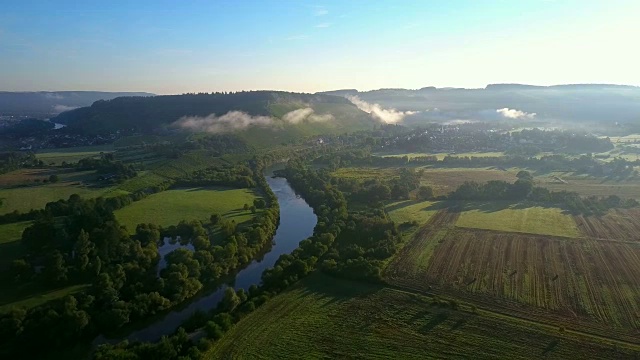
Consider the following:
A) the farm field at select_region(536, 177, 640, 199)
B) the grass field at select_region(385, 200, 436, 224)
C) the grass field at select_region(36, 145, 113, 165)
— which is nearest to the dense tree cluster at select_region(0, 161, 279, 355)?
the grass field at select_region(385, 200, 436, 224)

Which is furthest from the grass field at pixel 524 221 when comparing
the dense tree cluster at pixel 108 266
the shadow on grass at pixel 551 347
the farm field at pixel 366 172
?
the farm field at pixel 366 172

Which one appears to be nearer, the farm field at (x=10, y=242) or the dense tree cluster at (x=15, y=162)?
the farm field at (x=10, y=242)

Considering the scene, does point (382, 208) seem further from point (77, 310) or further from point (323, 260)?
point (77, 310)

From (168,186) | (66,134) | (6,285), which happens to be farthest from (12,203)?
(66,134)

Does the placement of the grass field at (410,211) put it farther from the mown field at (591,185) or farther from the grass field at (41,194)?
the grass field at (41,194)

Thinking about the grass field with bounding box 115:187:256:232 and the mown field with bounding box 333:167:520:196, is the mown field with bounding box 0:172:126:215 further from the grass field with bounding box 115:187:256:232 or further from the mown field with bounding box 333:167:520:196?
the mown field with bounding box 333:167:520:196

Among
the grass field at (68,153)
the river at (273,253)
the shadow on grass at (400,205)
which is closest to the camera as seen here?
the river at (273,253)
